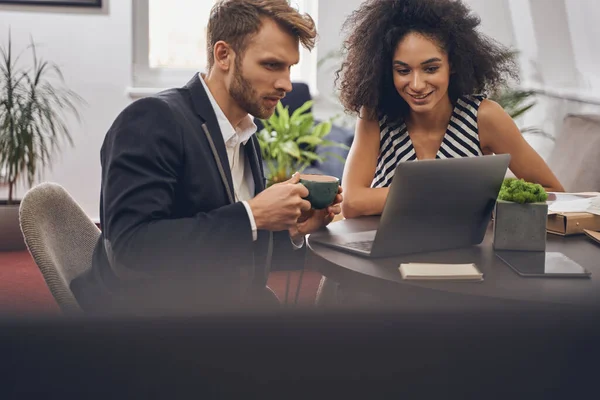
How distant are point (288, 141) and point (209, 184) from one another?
305cm

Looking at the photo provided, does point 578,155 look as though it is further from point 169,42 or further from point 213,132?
point 169,42

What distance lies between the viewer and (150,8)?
16.5 ft

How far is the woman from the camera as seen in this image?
2.04 meters

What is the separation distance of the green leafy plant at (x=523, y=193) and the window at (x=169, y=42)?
3.74 meters

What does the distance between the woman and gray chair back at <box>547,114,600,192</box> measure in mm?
1047

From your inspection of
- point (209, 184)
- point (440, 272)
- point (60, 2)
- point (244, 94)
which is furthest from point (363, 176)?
point (60, 2)

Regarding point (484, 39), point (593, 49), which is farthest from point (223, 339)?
point (593, 49)

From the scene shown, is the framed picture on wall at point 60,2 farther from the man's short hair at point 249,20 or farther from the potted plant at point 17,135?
the man's short hair at point 249,20

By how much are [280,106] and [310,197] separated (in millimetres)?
3188

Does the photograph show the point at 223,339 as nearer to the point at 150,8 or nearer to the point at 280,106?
the point at 280,106

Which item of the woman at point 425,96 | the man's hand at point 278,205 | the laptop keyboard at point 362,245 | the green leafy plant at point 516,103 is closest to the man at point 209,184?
the man's hand at point 278,205

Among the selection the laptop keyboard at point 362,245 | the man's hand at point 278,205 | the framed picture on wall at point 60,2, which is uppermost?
the framed picture on wall at point 60,2

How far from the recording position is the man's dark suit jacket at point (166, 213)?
1.27 metres

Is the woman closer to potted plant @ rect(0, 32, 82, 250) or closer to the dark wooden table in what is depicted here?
the dark wooden table
